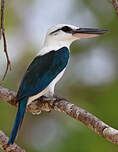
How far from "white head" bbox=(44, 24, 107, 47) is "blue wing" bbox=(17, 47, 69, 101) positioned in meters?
0.18

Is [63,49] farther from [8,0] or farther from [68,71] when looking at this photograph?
[8,0]

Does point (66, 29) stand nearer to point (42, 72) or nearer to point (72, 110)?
point (42, 72)

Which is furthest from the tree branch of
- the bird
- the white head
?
the white head

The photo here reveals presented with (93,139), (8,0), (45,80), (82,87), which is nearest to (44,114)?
(82,87)

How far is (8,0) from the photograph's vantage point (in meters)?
8.20

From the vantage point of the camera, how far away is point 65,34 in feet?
17.7

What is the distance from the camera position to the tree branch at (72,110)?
3.51 meters

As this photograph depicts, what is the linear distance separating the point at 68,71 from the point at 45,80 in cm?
254

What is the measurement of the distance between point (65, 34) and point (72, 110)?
5.23 feet

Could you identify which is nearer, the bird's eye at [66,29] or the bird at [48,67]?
the bird at [48,67]

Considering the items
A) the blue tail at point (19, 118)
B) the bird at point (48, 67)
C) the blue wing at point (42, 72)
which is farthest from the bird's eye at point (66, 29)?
the blue tail at point (19, 118)

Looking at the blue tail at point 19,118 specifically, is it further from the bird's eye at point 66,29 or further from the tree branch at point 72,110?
the bird's eye at point 66,29

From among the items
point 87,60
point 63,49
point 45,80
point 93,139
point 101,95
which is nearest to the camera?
point 45,80

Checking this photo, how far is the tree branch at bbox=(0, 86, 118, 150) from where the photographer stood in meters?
3.51
